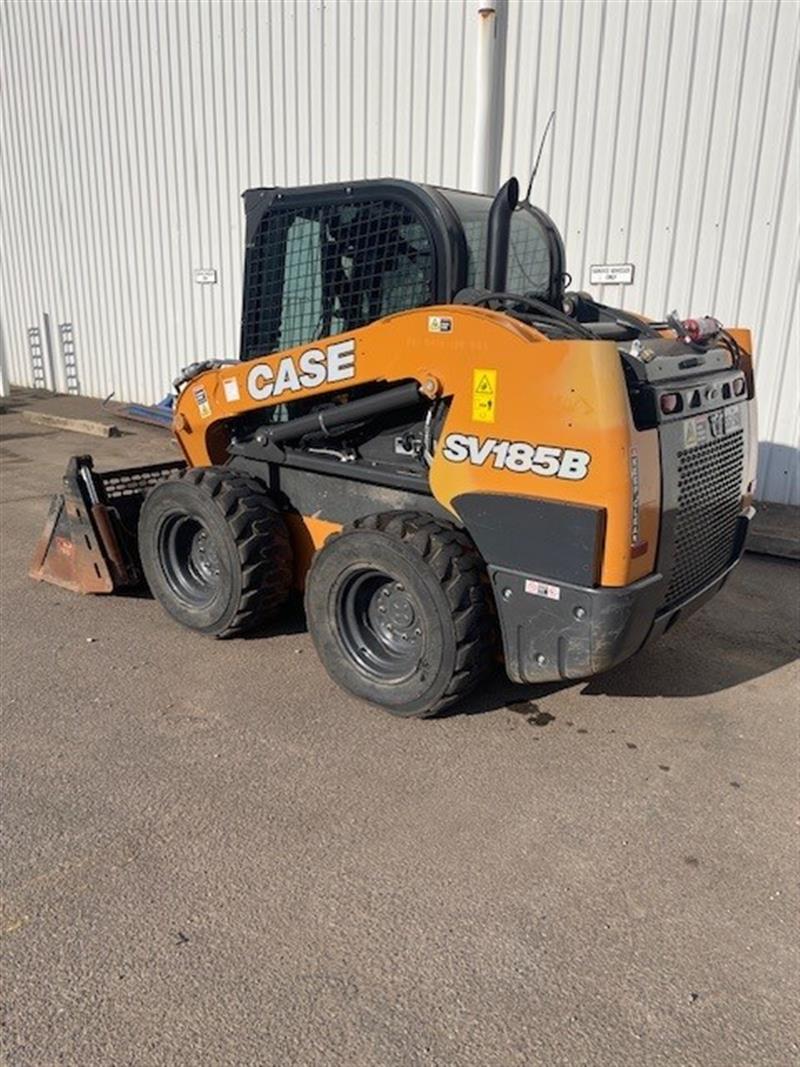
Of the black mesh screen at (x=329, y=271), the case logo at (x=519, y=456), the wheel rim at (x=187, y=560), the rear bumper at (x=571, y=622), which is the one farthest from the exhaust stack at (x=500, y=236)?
the wheel rim at (x=187, y=560)

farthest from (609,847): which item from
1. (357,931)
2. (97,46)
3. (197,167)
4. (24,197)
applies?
(24,197)

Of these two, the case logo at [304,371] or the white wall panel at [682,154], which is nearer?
the case logo at [304,371]

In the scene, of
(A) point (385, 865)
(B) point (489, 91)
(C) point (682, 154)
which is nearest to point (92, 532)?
(A) point (385, 865)

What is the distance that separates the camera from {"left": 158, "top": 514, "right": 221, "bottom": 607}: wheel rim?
462cm

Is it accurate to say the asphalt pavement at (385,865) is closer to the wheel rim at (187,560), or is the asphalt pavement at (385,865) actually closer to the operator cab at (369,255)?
the wheel rim at (187,560)

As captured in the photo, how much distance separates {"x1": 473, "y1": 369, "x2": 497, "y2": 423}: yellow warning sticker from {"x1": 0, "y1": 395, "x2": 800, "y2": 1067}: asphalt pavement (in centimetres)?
138

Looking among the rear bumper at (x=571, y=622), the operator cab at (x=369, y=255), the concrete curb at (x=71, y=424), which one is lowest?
the concrete curb at (x=71, y=424)

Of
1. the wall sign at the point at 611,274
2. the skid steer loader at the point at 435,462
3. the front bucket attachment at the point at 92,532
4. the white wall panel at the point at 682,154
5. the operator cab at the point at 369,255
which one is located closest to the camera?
the skid steer loader at the point at 435,462

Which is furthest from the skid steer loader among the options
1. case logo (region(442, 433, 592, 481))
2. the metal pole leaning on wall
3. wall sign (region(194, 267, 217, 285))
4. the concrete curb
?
wall sign (region(194, 267, 217, 285))

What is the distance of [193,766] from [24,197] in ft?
40.3

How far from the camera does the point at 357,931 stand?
2.53 meters

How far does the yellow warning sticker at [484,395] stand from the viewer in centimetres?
329

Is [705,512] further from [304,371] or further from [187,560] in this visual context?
[187,560]

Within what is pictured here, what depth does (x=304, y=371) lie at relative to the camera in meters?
3.98
